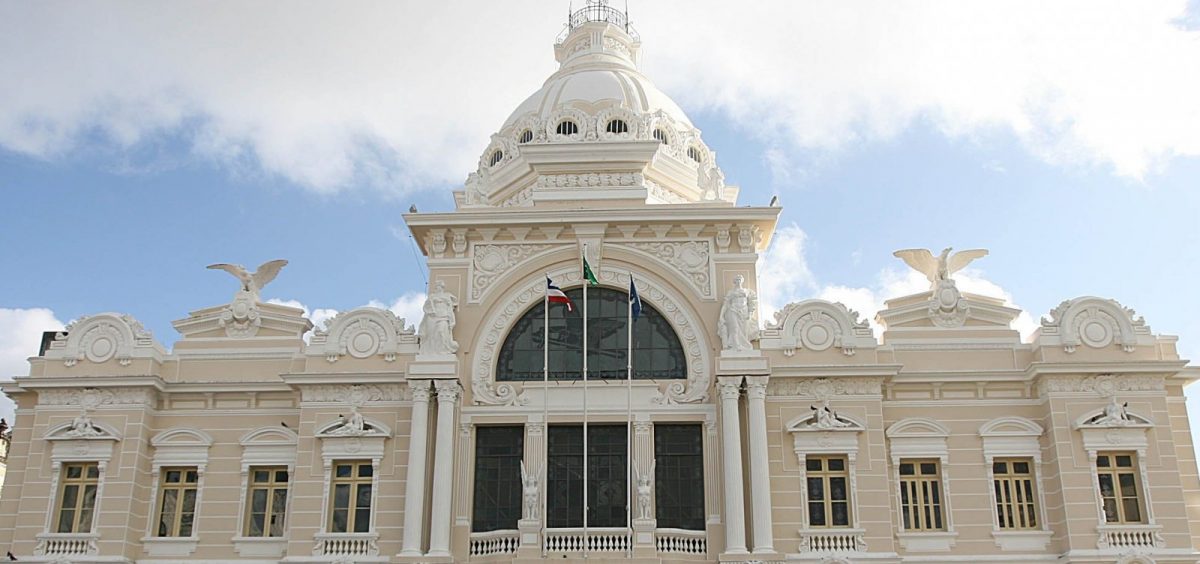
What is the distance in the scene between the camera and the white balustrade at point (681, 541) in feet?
92.8

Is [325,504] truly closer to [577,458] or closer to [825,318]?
[577,458]

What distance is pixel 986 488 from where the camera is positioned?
2945cm

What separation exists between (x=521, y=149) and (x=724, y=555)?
12.9m

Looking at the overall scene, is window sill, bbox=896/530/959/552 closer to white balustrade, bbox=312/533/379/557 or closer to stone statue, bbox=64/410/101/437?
white balustrade, bbox=312/533/379/557

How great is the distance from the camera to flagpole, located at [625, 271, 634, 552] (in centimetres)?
2848

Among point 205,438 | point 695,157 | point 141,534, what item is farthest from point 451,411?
point 695,157

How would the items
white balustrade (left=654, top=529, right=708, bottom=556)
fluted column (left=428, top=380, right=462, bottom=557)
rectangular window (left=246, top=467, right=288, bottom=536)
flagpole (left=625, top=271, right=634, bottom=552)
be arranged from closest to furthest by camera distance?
fluted column (left=428, top=380, right=462, bottom=557)
white balustrade (left=654, top=529, right=708, bottom=556)
flagpole (left=625, top=271, right=634, bottom=552)
rectangular window (left=246, top=467, right=288, bottom=536)

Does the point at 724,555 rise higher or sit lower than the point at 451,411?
lower

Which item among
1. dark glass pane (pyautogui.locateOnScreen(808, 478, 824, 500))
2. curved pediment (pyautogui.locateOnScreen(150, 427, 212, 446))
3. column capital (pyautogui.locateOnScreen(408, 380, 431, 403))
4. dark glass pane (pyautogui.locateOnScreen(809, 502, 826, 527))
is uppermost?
column capital (pyautogui.locateOnScreen(408, 380, 431, 403))

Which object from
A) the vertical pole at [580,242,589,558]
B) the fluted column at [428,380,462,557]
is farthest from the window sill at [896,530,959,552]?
the fluted column at [428,380,462,557]

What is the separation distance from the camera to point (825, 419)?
96.2ft

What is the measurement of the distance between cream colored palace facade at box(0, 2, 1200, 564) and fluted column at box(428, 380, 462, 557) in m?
0.08

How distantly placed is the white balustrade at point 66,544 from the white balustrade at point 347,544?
5919 millimetres

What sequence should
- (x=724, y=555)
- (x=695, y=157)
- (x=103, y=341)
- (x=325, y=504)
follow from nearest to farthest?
(x=724, y=555), (x=325, y=504), (x=103, y=341), (x=695, y=157)
